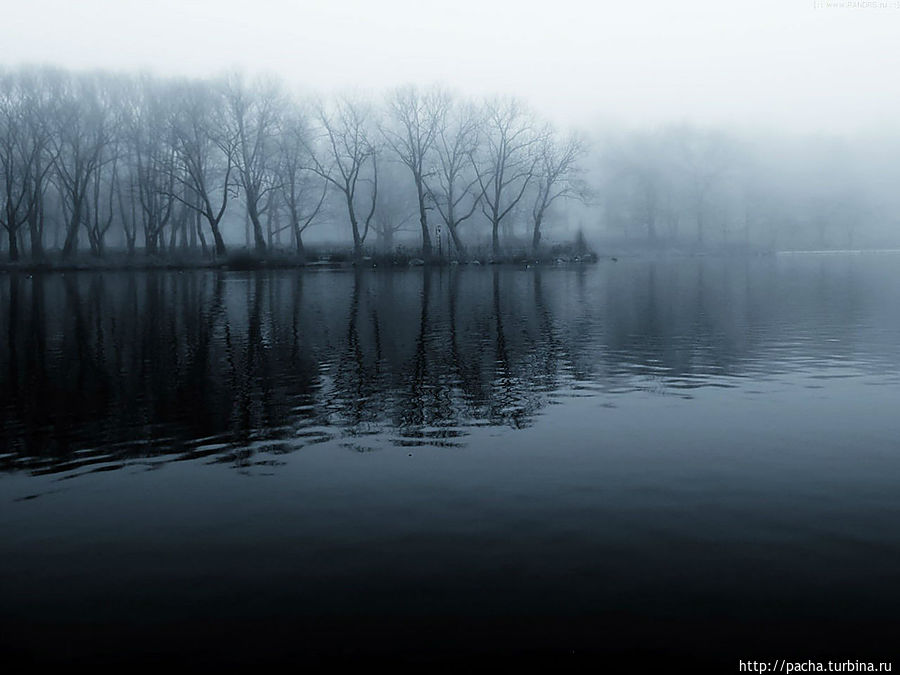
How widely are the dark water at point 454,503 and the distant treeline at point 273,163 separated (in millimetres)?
59970

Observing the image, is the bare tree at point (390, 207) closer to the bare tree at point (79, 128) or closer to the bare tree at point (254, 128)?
the bare tree at point (254, 128)

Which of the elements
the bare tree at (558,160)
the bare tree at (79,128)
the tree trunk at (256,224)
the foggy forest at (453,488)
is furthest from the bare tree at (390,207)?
the foggy forest at (453,488)

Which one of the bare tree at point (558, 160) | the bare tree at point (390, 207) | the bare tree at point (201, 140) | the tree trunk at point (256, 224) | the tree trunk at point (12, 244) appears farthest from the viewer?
the bare tree at point (390, 207)

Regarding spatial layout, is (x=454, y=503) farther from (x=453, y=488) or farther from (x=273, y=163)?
(x=273, y=163)

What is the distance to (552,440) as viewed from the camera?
12289 millimetres

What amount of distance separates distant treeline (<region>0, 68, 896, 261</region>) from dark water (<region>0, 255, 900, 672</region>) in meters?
60.0

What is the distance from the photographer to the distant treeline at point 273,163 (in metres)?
74.9

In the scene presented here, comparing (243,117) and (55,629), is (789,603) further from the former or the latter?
(243,117)

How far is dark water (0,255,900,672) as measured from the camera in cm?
657

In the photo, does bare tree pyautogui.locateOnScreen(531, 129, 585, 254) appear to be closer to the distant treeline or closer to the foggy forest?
the distant treeline

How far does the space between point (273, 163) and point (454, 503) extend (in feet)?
263

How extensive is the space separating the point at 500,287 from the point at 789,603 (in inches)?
1663

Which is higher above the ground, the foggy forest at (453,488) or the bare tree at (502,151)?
the bare tree at (502,151)

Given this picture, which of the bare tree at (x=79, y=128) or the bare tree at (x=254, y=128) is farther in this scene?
the bare tree at (x=254, y=128)
